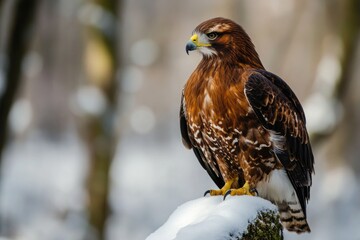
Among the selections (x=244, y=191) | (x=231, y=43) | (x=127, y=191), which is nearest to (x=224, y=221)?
(x=244, y=191)

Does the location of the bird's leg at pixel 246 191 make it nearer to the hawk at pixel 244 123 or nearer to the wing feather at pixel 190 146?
the hawk at pixel 244 123

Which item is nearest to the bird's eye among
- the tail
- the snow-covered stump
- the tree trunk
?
Result: the tail

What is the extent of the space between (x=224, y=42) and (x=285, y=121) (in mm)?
617

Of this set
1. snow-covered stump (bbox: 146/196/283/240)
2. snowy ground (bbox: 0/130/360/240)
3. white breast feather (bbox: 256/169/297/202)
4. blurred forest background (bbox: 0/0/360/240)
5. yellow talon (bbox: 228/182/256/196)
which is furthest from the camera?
snowy ground (bbox: 0/130/360/240)

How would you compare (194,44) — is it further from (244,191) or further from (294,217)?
(294,217)

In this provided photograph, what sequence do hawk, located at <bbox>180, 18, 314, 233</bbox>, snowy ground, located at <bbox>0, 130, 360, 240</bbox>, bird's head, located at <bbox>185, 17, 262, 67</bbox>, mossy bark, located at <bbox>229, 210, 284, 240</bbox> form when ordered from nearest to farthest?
1. mossy bark, located at <bbox>229, 210, 284, 240</bbox>
2. hawk, located at <bbox>180, 18, 314, 233</bbox>
3. bird's head, located at <bbox>185, 17, 262, 67</bbox>
4. snowy ground, located at <bbox>0, 130, 360, 240</bbox>

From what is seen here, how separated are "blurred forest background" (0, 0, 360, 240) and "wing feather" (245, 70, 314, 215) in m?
1.57

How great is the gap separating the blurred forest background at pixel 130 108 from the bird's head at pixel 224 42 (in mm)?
2166

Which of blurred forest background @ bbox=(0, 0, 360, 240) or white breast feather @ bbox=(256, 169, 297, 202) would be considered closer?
white breast feather @ bbox=(256, 169, 297, 202)

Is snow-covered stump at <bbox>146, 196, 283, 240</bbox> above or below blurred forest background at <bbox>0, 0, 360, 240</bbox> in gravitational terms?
above

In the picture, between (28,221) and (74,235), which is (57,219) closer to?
(28,221)

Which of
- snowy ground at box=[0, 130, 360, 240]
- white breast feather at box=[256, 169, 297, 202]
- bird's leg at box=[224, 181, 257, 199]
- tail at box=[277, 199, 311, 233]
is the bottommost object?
snowy ground at box=[0, 130, 360, 240]

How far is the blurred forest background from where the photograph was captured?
1075 cm

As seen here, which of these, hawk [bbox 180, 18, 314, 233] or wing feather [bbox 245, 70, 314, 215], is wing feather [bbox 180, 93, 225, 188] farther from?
wing feather [bbox 245, 70, 314, 215]
